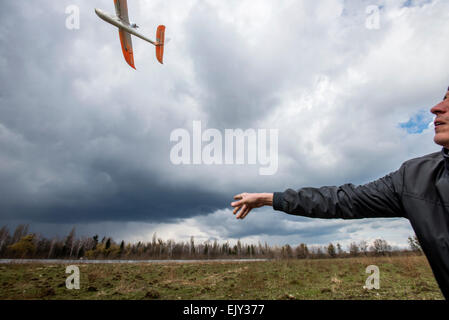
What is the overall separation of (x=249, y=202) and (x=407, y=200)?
1550mm

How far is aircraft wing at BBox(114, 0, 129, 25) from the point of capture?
16.8 meters

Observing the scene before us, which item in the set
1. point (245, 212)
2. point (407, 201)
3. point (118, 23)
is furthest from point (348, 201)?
point (118, 23)

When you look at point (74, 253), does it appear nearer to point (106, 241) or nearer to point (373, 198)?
point (106, 241)

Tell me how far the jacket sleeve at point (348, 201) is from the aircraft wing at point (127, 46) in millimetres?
22664

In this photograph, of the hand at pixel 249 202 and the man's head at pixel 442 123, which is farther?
the hand at pixel 249 202

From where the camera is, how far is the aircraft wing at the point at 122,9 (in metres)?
16.8

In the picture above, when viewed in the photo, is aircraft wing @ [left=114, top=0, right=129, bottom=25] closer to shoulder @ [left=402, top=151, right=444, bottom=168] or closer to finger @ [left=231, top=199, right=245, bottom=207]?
finger @ [left=231, top=199, right=245, bottom=207]

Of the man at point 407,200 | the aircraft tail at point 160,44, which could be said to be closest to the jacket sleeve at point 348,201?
the man at point 407,200

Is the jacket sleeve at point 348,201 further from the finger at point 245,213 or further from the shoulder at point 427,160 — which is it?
the finger at point 245,213

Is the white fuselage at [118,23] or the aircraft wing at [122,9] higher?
the aircraft wing at [122,9]

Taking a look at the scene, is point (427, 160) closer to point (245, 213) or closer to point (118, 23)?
point (245, 213)

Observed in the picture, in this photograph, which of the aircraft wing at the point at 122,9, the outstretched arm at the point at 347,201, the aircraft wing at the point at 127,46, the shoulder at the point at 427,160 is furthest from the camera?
the aircraft wing at the point at 127,46

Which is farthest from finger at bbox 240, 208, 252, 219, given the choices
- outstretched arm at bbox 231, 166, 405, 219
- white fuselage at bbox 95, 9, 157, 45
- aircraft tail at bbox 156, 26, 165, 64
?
aircraft tail at bbox 156, 26, 165, 64
